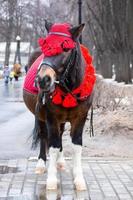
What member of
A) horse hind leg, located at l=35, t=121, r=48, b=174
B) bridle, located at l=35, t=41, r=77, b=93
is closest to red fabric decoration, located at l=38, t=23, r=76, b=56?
bridle, located at l=35, t=41, r=77, b=93

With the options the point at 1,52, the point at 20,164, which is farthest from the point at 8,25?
the point at 20,164

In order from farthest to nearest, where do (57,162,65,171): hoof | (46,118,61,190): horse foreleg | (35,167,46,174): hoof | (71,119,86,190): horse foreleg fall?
(57,162,65,171): hoof < (35,167,46,174): hoof < (71,119,86,190): horse foreleg < (46,118,61,190): horse foreleg

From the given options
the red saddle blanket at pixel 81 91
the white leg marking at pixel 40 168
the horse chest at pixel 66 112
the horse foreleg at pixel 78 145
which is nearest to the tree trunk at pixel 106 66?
the white leg marking at pixel 40 168

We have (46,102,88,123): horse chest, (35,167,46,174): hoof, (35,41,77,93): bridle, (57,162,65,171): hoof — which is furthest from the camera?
(57,162,65,171): hoof

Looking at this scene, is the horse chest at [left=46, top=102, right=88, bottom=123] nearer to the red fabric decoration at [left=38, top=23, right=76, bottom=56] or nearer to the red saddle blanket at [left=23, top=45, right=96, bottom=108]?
the red saddle blanket at [left=23, top=45, right=96, bottom=108]

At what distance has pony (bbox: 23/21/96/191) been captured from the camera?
649 cm

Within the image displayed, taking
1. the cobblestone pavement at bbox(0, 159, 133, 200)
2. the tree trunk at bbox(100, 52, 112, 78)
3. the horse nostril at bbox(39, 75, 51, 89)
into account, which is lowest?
the tree trunk at bbox(100, 52, 112, 78)

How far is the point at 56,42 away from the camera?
6594 mm

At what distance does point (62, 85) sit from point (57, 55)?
1.74ft

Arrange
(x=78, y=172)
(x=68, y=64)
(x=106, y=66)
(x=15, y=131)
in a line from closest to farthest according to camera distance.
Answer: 1. (x=68, y=64)
2. (x=78, y=172)
3. (x=15, y=131)
4. (x=106, y=66)

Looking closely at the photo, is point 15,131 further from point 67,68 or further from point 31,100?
point 67,68

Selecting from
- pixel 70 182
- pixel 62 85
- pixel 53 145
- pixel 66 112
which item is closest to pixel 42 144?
pixel 70 182

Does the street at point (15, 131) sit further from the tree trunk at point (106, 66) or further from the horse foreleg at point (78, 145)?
the tree trunk at point (106, 66)

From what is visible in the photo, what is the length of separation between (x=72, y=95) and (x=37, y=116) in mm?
971
